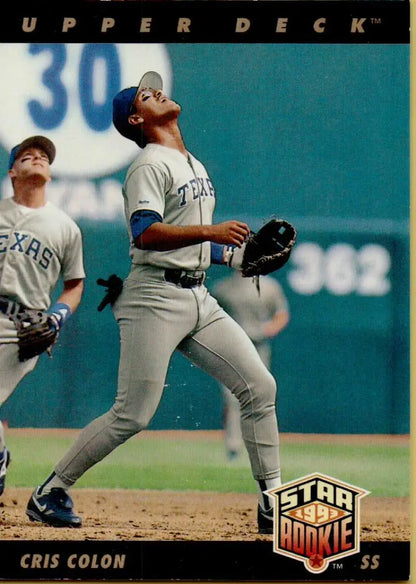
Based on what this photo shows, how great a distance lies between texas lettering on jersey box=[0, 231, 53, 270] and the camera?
23.3ft

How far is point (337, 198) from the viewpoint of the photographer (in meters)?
7.28

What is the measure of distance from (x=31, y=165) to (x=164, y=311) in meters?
1.01

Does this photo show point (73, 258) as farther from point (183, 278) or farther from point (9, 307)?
point (183, 278)

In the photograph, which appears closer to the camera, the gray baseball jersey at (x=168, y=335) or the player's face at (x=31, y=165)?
the gray baseball jersey at (x=168, y=335)

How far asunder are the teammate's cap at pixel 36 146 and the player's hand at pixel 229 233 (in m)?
0.91

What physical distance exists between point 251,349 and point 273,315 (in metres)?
0.24

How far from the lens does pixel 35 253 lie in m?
7.14

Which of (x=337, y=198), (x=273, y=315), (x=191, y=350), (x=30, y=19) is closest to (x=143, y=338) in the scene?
(x=191, y=350)

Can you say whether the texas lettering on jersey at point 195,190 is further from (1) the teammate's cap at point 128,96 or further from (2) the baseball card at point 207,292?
(1) the teammate's cap at point 128,96

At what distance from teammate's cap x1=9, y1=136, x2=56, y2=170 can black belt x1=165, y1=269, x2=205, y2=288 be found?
2.76 feet

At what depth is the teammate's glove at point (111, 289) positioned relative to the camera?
283 inches

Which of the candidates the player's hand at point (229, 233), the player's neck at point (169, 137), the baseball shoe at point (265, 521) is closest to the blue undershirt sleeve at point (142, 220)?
the player's hand at point (229, 233)

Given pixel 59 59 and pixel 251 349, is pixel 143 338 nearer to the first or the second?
pixel 251 349

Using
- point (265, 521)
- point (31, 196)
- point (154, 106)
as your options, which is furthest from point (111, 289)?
point (265, 521)
